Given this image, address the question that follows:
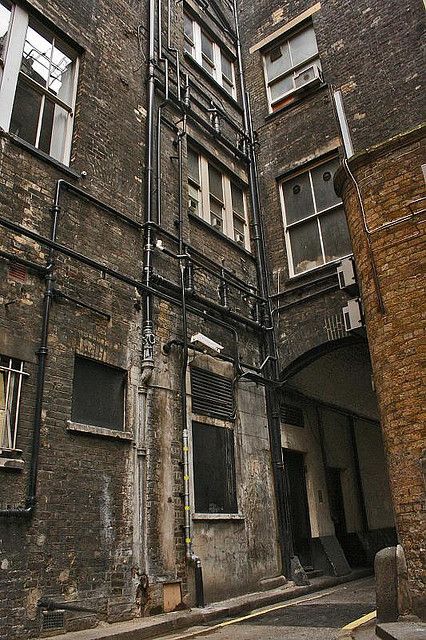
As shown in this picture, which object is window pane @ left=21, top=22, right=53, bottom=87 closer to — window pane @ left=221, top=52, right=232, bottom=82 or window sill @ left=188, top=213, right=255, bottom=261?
window sill @ left=188, top=213, right=255, bottom=261

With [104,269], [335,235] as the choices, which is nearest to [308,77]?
[335,235]

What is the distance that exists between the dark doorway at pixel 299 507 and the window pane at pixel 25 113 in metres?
7.72

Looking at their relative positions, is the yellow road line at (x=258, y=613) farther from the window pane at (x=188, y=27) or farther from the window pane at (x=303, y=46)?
the window pane at (x=188, y=27)

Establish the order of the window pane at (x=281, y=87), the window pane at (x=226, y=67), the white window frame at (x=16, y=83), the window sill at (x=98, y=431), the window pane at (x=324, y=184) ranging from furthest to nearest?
1. the window pane at (x=226, y=67)
2. the window pane at (x=281, y=87)
3. the window pane at (x=324, y=184)
4. the white window frame at (x=16, y=83)
5. the window sill at (x=98, y=431)

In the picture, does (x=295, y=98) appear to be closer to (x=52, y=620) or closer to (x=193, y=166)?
(x=193, y=166)

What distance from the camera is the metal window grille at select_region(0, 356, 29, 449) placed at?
6039mm

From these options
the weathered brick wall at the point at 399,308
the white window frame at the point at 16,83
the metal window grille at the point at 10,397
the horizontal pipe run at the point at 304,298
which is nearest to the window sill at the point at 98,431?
the metal window grille at the point at 10,397

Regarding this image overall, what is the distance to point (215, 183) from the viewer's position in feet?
39.5

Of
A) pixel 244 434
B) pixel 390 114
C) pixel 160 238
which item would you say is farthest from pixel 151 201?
pixel 390 114

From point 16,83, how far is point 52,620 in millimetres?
7274

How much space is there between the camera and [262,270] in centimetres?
1179

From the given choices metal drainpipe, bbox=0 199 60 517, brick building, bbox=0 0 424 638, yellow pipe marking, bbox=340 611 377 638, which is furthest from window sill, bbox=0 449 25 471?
yellow pipe marking, bbox=340 611 377 638

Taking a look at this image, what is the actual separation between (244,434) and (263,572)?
7.76 feet

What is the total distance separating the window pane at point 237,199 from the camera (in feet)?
40.7
